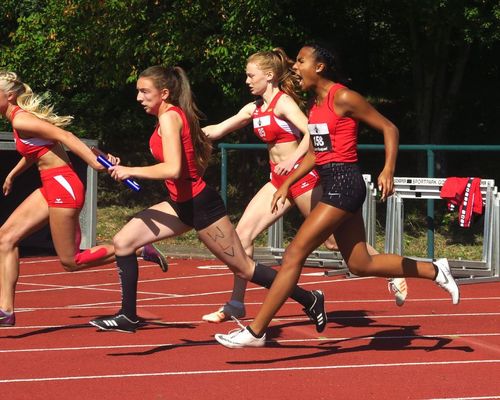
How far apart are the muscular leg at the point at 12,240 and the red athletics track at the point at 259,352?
12.9 inches

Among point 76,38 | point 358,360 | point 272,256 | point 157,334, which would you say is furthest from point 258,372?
point 76,38

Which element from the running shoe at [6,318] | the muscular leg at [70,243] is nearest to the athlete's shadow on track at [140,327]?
the running shoe at [6,318]

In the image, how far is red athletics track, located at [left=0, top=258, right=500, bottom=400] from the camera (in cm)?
756

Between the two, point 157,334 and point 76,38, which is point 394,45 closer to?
point 76,38

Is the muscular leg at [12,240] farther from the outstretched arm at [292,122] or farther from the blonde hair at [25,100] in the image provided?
the outstretched arm at [292,122]

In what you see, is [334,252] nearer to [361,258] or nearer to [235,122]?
[235,122]

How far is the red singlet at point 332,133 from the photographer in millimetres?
8438

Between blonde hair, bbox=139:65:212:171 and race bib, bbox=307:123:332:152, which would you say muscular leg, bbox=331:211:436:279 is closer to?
race bib, bbox=307:123:332:152

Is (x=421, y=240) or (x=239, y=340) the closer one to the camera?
(x=239, y=340)

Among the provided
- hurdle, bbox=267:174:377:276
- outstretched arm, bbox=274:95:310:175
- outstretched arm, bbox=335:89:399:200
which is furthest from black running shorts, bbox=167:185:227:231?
hurdle, bbox=267:174:377:276

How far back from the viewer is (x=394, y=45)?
2675cm

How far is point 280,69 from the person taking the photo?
1020 cm

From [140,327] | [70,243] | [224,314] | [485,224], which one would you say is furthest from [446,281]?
[485,224]

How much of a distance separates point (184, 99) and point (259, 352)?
187 cm
